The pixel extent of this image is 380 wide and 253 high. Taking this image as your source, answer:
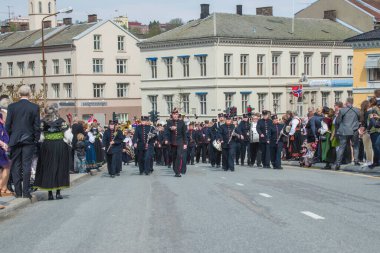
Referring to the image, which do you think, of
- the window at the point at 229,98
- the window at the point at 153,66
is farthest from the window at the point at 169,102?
the window at the point at 229,98

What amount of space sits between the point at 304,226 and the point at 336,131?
13.9 metres

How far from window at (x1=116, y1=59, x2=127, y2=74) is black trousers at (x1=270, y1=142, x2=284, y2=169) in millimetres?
67582

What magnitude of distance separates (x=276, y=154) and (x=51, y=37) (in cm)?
7178

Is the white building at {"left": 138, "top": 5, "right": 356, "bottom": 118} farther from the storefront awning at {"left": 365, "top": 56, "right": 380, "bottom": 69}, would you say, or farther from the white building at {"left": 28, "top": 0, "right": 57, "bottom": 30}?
the white building at {"left": 28, "top": 0, "right": 57, "bottom": 30}

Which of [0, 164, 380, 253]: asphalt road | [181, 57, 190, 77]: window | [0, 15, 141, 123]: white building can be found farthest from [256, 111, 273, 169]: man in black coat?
[0, 15, 141, 123]: white building

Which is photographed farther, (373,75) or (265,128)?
(373,75)

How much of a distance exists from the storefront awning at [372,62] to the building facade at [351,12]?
2715 cm

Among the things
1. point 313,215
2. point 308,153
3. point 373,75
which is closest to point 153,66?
point 373,75

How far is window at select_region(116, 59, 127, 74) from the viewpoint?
312ft

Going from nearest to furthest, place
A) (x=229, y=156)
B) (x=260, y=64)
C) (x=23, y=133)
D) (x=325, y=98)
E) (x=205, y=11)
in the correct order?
(x=23, y=133) → (x=229, y=156) → (x=260, y=64) → (x=205, y=11) → (x=325, y=98)

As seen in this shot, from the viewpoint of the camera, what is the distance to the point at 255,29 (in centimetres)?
8131

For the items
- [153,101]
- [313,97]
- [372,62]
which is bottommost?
[153,101]

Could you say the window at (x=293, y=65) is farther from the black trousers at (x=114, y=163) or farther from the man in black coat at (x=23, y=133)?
the man in black coat at (x=23, y=133)

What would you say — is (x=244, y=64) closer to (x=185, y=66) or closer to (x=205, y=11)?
(x=185, y=66)
